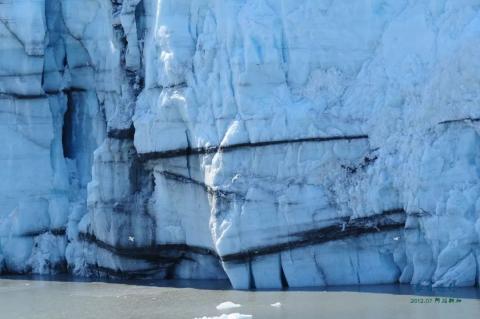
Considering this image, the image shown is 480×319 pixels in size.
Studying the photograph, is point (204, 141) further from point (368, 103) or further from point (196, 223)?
point (368, 103)

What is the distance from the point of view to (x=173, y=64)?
17922 millimetres

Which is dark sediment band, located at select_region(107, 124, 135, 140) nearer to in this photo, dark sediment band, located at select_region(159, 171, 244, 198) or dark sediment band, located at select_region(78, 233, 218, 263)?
dark sediment band, located at select_region(159, 171, 244, 198)

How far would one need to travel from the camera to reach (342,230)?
52.5 ft

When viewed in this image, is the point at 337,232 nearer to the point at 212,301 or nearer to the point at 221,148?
the point at 212,301

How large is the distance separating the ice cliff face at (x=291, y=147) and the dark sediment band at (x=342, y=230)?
0.06 feet

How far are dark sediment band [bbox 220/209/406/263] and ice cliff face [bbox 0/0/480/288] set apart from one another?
2 centimetres

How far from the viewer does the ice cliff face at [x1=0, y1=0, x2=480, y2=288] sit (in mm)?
15641

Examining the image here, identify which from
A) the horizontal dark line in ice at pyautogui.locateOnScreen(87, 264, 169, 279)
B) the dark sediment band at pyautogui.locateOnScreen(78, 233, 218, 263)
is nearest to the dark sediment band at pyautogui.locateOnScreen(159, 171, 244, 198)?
the dark sediment band at pyautogui.locateOnScreen(78, 233, 218, 263)

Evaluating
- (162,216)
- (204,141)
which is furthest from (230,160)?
(162,216)

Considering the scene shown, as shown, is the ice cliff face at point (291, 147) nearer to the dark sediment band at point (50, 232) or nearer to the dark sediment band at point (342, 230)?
the dark sediment band at point (342, 230)

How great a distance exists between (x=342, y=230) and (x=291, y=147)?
1419 millimetres

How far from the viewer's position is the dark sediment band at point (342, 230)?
15859 mm

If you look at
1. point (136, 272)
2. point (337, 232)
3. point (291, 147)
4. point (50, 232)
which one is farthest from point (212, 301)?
point (50, 232)

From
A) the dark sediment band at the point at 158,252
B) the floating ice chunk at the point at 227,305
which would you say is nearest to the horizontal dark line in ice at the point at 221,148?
the dark sediment band at the point at 158,252
